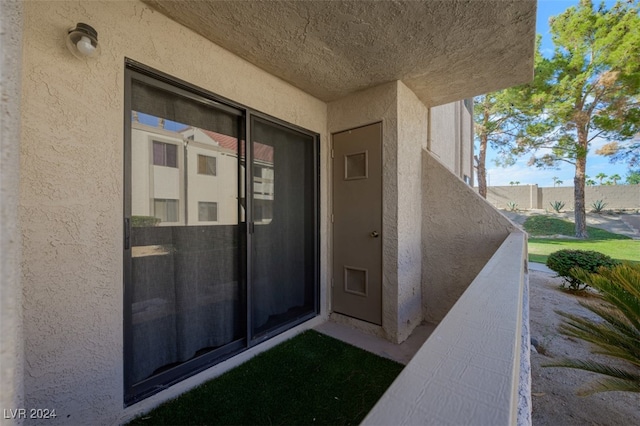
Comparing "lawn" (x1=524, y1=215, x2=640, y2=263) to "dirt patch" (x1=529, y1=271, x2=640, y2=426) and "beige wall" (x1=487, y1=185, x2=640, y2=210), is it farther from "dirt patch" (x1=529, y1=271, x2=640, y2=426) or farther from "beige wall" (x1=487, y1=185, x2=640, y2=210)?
"dirt patch" (x1=529, y1=271, x2=640, y2=426)

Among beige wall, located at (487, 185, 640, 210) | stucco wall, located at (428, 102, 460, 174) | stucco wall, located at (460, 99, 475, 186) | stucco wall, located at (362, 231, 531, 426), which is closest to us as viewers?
stucco wall, located at (362, 231, 531, 426)

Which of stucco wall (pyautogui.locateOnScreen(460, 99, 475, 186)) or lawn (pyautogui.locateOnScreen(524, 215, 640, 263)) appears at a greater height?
stucco wall (pyautogui.locateOnScreen(460, 99, 475, 186))

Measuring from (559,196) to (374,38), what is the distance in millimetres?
23576

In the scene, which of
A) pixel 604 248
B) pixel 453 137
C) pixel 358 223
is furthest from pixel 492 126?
pixel 358 223

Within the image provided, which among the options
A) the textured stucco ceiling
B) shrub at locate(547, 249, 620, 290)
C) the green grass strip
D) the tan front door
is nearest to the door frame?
the tan front door

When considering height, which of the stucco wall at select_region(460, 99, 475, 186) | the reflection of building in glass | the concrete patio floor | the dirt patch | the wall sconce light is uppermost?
the stucco wall at select_region(460, 99, 475, 186)

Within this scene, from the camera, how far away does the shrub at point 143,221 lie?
217cm

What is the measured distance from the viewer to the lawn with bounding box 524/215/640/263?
30.3ft

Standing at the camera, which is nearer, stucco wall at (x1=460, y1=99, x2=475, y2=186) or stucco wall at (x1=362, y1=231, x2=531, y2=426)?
stucco wall at (x1=362, y1=231, x2=531, y2=426)

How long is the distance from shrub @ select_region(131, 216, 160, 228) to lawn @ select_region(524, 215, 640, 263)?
11.3 metres

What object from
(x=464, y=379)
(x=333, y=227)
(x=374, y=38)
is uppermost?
(x=374, y=38)

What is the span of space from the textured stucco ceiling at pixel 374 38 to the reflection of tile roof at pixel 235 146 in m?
0.94

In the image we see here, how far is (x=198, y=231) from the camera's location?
2609mm

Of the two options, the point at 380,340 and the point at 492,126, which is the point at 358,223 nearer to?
the point at 380,340
